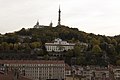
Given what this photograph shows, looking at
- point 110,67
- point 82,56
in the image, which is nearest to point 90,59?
point 82,56

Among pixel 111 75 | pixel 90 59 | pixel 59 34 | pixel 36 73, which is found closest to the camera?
pixel 36 73

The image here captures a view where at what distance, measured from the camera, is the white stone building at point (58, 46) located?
259ft

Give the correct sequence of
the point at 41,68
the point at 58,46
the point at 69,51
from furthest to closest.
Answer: the point at 58,46 → the point at 69,51 → the point at 41,68

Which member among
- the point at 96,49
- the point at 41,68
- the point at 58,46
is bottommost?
the point at 41,68

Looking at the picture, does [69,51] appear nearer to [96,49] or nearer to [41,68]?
[96,49]

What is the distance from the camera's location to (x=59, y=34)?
90.7 m

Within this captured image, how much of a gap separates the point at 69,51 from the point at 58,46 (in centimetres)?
784

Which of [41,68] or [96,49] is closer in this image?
[41,68]

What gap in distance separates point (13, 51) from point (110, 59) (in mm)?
16591

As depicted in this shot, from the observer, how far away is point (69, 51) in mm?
73812

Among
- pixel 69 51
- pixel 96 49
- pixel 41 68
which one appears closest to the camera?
pixel 41 68

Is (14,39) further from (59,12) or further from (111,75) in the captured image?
(111,75)

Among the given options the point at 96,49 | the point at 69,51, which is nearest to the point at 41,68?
the point at 69,51

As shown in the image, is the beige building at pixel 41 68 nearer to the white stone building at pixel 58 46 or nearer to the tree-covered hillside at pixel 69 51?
the tree-covered hillside at pixel 69 51
